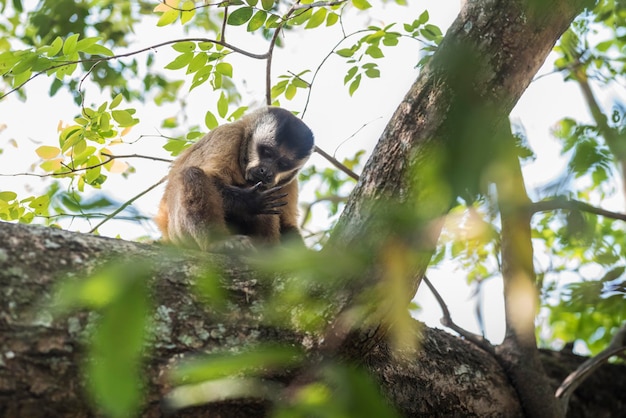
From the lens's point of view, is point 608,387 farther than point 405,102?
Yes

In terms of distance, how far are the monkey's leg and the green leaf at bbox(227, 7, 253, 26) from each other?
4.18 feet

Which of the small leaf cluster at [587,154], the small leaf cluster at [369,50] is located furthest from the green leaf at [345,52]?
the small leaf cluster at [587,154]

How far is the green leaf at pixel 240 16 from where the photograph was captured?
191 inches

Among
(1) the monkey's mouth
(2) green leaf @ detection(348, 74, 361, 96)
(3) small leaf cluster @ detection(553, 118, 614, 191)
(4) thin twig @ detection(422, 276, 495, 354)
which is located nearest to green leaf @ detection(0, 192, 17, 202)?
(1) the monkey's mouth

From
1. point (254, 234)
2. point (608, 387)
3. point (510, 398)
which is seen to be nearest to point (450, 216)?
point (510, 398)

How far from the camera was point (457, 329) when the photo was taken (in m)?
5.64

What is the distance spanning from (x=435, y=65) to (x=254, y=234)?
491cm

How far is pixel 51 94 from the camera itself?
21.5 feet

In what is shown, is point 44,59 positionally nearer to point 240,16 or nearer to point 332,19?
point 240,16

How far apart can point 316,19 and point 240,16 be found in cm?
84

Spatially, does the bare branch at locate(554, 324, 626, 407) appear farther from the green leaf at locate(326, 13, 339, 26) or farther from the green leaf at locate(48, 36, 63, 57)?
the green leaf at locate(48, 36, 63, 57)

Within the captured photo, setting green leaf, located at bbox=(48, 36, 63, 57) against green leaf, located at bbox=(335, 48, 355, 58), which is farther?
green leaf, located at bbox=(335, 48, 355, 58)

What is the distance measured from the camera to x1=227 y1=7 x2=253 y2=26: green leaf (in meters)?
4.86

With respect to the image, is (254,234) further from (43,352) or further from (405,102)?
(43,352)
